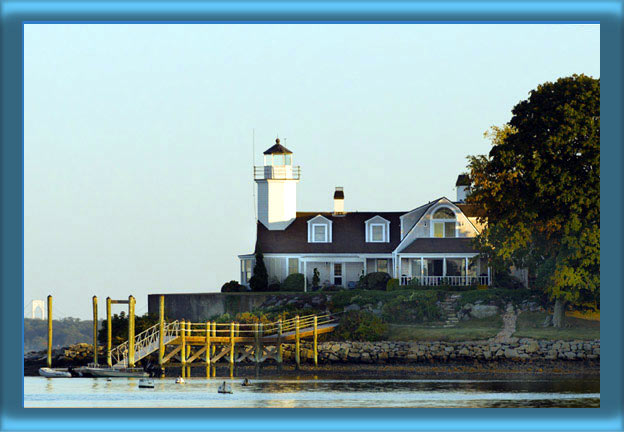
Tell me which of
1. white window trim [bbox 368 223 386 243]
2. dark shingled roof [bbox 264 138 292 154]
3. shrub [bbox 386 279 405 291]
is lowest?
shrub [bbox 386 279 405 291]

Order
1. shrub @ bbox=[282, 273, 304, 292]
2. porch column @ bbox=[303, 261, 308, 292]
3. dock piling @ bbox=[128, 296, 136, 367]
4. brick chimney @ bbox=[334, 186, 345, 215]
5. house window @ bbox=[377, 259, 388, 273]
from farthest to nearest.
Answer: brick chimney @ bbox=[334, 186, 345, 215] < house window @ bbox=[377, 259, 388, 273] < porch column @ bbox=[303, 261, 308, 292] < shrub @ bbox=[282, 273, 304, 292] < dock piling @ bbox=[128, 296, 136, 367]

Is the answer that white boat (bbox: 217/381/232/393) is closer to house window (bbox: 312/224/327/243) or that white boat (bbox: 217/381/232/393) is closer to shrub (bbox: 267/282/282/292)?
shrub (bbox: 267/282/282/292)

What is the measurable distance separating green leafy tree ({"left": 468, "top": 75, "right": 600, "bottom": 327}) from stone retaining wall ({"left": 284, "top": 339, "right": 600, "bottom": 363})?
6.61 ft

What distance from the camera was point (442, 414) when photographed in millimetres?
19969

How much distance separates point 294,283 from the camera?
173 ft

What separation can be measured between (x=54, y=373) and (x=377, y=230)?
61.7 feet

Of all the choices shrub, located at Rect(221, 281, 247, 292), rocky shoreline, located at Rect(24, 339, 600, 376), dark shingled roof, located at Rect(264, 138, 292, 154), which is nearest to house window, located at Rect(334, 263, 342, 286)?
shrub, located at Rect(221, 281, 247, 292)

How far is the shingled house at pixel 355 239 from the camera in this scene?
5253cm

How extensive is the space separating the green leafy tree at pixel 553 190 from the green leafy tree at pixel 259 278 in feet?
38.1

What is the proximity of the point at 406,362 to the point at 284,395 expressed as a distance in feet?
30.1

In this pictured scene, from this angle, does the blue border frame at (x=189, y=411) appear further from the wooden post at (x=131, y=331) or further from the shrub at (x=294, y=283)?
the shrub at (x=294, y=283)

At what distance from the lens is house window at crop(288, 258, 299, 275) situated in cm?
5491
